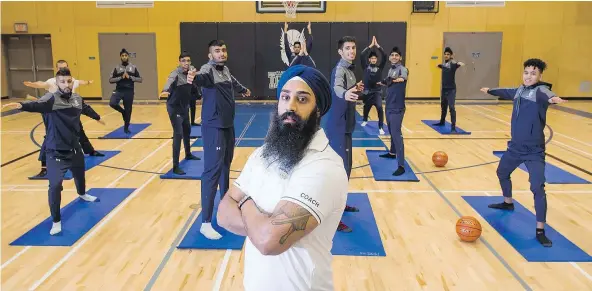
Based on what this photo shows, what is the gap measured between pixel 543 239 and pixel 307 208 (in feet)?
15.6

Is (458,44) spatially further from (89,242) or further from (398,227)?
(89,242)

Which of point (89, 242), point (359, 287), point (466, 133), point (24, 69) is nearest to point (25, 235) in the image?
point (89, 242)

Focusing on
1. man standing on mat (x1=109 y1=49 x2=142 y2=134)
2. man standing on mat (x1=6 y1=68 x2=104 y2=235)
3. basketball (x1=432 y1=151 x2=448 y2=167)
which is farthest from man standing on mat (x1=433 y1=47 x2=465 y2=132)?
man standing on mat (x1=6 y1=68 x2=104 y2=235)

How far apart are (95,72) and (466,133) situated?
13.4m

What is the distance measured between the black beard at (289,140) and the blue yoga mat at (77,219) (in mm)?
4414

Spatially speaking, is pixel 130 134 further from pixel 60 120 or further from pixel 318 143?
pixel 318 143

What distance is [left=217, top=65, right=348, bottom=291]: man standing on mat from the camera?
6.07 feet

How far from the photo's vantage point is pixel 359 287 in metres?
4.67

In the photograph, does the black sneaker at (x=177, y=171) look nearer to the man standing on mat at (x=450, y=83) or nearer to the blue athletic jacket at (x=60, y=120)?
the blue athletic jacket at (x=60, y=120)

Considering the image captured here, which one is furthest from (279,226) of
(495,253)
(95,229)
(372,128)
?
(372,128)

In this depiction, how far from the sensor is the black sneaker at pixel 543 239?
5.56 m

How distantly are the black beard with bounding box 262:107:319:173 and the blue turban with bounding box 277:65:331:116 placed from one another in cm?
7

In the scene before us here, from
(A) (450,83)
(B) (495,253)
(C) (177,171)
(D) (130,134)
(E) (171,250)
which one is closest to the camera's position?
(B) (495,253)

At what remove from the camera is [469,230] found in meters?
5.65
